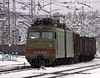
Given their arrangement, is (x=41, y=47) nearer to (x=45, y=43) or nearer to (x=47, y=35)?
(x=45, y=43)

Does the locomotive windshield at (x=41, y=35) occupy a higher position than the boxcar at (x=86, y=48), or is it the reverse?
the locomotive windshield at (x=41, y=35)

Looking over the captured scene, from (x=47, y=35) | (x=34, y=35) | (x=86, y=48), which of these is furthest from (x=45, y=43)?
(x=86, y=48)

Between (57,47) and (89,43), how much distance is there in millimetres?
16142

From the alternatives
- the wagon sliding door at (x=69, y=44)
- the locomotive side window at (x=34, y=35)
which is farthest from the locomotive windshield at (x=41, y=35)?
the wagon sliding door at (x=69, y=44)

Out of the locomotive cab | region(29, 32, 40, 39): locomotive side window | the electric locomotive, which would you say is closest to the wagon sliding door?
the electric locomotive

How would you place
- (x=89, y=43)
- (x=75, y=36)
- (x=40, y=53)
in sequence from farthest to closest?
(x=89, y=43) → (x=75, y=36) → (x=40, y=53)

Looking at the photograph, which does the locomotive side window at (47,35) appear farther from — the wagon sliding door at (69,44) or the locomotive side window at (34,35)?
the wagon sliding door at (69,44)

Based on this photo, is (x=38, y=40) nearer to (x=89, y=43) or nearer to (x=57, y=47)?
(x=57, y=47)

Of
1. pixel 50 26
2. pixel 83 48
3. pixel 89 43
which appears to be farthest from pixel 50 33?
pixel 89 43

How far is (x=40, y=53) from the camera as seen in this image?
26953 mm

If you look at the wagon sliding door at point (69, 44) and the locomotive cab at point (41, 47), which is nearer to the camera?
the locomotive cab at point (41, 47)

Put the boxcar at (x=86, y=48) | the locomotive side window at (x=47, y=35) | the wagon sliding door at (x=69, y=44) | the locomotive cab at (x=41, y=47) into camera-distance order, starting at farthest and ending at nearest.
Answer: the boxcar at (x=86, y=48), the wagon sliding door at (x=69, y=44), the locomotive side window at (x=47, y=35), the locomotive cab at (x=41, y=47)

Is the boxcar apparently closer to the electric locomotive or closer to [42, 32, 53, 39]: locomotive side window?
the electric locomotive

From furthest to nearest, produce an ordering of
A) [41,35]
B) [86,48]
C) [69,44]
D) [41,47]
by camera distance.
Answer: [86,48] < [69,44] < [41,35] < [41,47]
